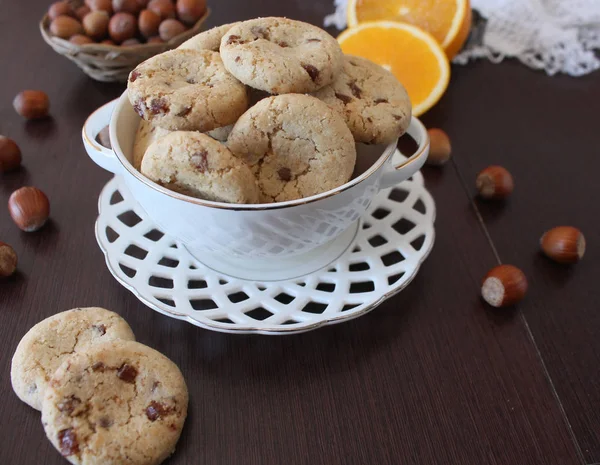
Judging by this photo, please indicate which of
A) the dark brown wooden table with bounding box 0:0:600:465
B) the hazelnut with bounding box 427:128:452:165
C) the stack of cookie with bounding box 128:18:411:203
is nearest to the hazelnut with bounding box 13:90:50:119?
the dark brown wooden table with bounding box 0:0:600:465

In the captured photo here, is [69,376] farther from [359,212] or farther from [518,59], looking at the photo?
[518,59]

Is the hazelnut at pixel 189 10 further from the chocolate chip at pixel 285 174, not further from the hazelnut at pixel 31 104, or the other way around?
the chocolate chip at pixel 285 174

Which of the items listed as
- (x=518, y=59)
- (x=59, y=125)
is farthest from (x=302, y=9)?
(x=59, y=125)

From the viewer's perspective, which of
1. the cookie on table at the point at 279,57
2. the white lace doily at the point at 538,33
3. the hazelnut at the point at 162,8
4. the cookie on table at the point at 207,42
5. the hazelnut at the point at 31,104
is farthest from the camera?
the white lace doily at the point at 538,33

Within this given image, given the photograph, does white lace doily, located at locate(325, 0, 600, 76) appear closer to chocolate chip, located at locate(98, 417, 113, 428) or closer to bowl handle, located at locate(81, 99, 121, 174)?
bowl handle, located at locate(81, 99, 121, 174)

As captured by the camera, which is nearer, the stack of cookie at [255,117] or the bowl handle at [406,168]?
the stack of cookie at [255,117]

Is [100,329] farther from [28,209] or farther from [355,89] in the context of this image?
[355,89]

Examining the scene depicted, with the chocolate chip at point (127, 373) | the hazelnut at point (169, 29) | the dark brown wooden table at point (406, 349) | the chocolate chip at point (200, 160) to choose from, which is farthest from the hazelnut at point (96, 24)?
the chocolate chip at point (127, 373)
